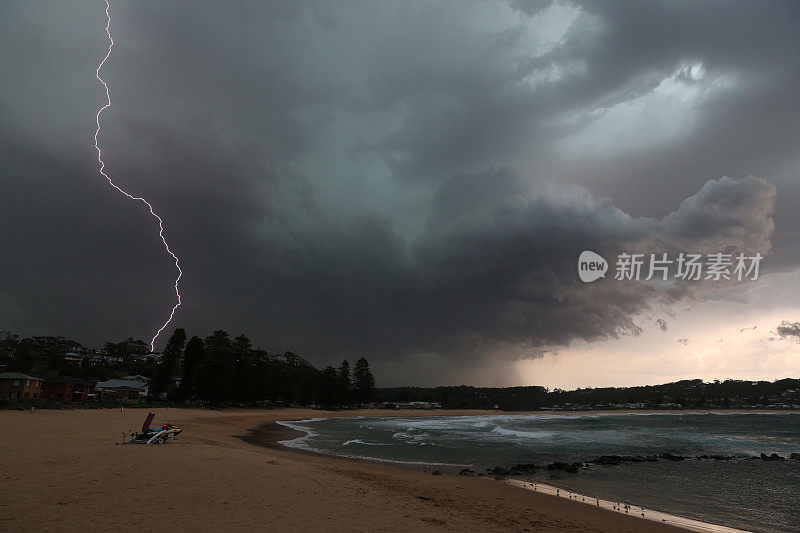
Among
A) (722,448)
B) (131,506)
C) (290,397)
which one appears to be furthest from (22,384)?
(722,448)

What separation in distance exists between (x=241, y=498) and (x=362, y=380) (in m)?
122

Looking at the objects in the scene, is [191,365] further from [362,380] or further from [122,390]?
[362,380]

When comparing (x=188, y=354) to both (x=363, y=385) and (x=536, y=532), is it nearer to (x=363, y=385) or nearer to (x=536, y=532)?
(x=363, y=385)

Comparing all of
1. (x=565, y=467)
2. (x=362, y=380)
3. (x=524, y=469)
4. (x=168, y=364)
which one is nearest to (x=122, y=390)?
(x=168, y=364)

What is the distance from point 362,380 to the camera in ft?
425

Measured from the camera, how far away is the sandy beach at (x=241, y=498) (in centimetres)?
952

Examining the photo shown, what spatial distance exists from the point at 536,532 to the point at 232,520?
24.8ft

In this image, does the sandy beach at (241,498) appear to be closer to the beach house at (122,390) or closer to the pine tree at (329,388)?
the beach house at (122,390)

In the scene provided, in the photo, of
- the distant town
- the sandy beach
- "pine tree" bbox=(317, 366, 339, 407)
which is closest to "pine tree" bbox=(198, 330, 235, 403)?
the distant town

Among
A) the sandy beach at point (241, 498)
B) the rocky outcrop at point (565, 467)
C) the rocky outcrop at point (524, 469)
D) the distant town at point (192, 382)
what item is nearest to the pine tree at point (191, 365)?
the distant town at point (192, 382)

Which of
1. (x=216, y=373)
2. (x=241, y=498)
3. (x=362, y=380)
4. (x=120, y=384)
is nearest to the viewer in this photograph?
(x=241, y=498)

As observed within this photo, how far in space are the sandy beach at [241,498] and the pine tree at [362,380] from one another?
370 feet

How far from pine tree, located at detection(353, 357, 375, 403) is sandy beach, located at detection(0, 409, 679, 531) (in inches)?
4437

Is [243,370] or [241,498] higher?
[241,498]
